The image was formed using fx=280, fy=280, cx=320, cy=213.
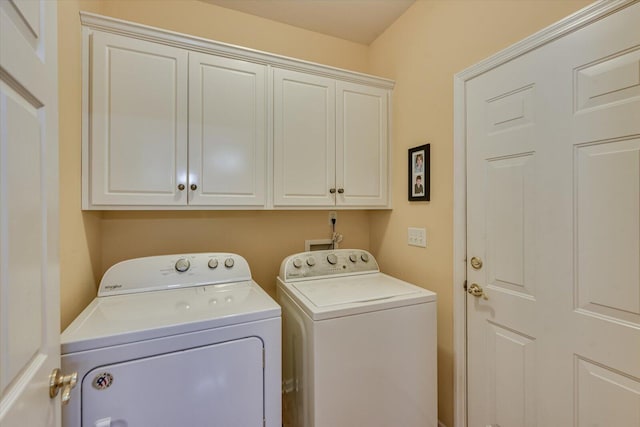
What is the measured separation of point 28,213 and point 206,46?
131 cm

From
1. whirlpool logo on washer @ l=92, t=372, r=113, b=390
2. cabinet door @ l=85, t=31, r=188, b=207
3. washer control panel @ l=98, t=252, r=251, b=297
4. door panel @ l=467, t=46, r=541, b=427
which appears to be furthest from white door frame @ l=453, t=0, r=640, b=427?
whirlpool logo on washer @ l=92, t=372, r=113, b=390

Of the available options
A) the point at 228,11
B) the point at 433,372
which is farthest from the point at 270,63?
the point at 433,372

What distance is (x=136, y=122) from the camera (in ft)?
4.64

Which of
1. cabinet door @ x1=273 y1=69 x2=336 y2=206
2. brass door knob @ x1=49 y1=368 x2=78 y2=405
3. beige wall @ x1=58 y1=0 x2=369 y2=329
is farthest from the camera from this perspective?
cabinet door @ x1=273 y1=69 x2=336 y2=206

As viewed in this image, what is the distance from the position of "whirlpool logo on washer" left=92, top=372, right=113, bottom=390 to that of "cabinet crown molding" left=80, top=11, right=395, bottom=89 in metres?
1.52

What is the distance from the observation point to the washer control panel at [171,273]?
1.43 m

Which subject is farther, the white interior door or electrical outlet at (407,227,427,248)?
electrical outlet at (407,227,427,248)

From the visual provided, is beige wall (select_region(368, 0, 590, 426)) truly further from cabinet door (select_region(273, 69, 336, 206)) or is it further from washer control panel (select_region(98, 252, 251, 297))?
washer control panel (select_region(98, 252, 251, 297))

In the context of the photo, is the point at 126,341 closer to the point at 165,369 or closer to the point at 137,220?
the point at 165,369

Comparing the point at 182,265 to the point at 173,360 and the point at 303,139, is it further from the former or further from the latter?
the point at 303,139

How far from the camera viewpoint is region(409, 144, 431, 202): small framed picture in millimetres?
1766

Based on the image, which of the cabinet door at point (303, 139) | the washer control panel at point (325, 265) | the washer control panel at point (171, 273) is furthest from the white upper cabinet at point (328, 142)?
the washer control panel at point (171, 273)

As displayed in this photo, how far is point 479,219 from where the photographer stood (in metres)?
1.46

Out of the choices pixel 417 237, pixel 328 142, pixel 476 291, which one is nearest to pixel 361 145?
pixel 328 142
